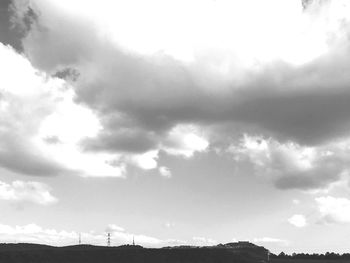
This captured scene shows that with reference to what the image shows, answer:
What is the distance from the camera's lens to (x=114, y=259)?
19425 cm

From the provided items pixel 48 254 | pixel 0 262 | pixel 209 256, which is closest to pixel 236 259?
pixel 209 256

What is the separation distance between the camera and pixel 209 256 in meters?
198

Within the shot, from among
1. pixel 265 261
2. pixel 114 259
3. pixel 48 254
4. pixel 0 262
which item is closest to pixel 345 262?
pixel 265 261

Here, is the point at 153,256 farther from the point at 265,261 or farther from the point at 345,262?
the point at 345,262

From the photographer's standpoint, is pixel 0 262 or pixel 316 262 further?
pixel 316 262

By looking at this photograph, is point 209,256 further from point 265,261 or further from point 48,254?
point 48,254

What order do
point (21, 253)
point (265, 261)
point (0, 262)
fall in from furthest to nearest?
point (265, 261) < point (21, 253) < point (0, 262)

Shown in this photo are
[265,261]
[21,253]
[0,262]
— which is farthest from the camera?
[265,261]

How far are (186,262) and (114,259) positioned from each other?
26.7 metres

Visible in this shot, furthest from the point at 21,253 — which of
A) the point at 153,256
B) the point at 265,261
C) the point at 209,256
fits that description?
the point at 265,261

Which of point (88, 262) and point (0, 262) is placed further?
point (88, 262)

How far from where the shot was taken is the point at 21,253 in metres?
180

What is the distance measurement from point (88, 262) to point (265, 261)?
6441 centimetres

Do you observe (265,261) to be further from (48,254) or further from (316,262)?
(48,254)
